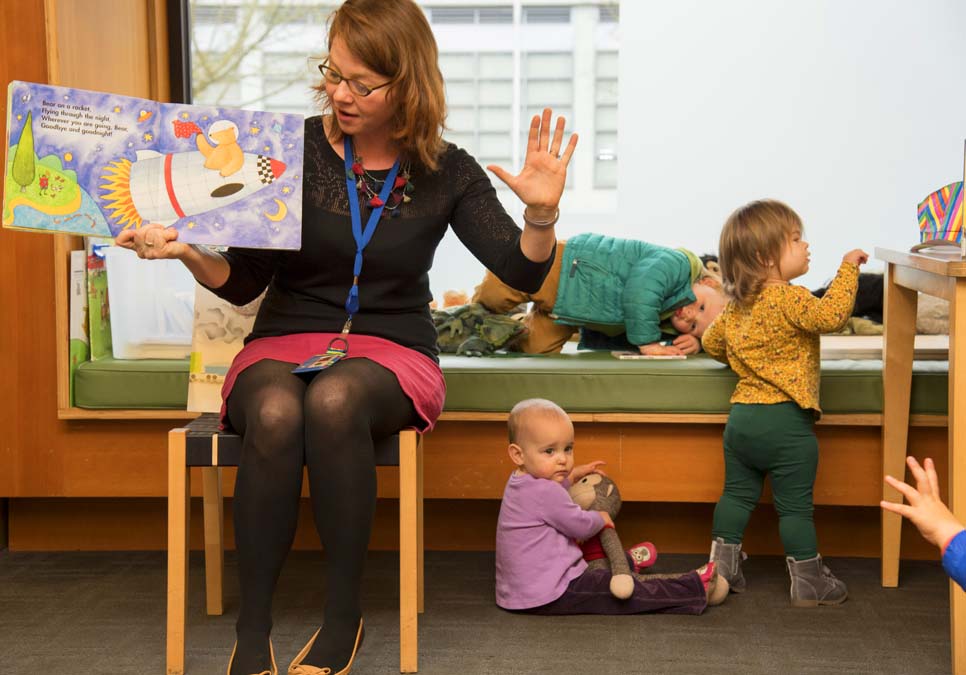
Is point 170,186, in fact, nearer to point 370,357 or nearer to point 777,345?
point 370,357

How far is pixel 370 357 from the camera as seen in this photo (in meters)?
1.97

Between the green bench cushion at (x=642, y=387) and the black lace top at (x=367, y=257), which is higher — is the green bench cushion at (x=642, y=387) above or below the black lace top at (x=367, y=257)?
below

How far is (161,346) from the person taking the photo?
9.05ft

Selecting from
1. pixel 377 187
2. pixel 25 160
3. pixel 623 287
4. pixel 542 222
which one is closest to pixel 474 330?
pixel 623 287

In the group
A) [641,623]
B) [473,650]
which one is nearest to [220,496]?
[473,650]

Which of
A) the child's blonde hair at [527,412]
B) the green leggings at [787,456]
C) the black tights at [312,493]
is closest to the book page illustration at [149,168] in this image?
the black tights at [312,493]

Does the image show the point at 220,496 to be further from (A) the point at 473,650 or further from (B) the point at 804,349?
(B) the point at 804,349

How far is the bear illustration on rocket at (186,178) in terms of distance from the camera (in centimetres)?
188

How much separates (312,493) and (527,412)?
611mm

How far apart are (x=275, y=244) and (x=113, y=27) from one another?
138 cm

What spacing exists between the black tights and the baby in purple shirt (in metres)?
0.52

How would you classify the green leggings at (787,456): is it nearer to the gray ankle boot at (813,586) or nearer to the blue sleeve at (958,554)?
the gray ankle boot at (813,586)

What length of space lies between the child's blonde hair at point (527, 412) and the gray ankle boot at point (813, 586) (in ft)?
1.96

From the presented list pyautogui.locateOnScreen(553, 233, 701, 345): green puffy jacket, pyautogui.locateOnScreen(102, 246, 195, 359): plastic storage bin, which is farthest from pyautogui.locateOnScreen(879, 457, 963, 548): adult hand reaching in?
pyautogui.locateOnScreen(102, 246, 195, 359): plastic storage bin
